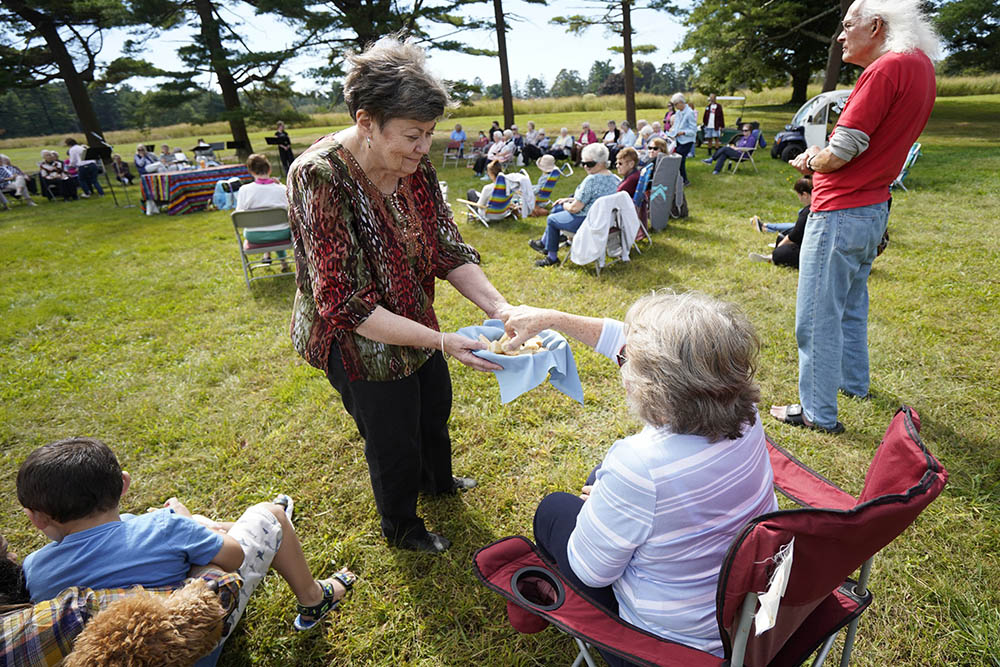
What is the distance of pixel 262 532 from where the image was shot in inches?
75.2

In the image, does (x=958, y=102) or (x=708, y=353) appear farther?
(x=958, y=102)

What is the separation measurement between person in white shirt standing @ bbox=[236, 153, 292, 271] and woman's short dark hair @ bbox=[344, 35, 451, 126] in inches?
197

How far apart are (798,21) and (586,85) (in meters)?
78.4

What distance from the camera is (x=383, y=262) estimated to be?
5.85 ft

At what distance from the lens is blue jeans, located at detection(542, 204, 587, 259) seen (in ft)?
21.5

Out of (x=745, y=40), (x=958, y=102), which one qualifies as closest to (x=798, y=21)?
(x=745, y=40)

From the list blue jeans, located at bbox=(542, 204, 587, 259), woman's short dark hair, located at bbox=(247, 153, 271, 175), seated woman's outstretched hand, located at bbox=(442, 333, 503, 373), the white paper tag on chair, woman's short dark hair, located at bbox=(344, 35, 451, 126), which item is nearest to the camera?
the white paper tag on chair

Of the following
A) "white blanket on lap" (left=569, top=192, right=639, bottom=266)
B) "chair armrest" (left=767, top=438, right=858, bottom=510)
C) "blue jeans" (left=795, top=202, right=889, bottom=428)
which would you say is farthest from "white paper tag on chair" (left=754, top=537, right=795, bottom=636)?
"white blanket on lap" (left=569, top=192, right=639, bottom=266)

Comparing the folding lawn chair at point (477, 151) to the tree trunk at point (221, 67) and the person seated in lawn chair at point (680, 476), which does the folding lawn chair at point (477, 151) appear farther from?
the person seated in lawn chair at point (680, 476)

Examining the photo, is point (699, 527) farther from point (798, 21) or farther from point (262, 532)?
point (798, 21)

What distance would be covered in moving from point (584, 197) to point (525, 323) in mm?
5031

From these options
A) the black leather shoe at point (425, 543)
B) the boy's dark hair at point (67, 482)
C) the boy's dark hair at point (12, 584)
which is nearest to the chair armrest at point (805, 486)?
the black leather shoe at point (425, 543)

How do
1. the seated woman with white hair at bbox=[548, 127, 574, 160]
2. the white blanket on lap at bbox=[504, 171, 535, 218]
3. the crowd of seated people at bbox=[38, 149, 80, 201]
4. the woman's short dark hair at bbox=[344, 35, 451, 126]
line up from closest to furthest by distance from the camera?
the woman's short dark hair at bbox=[344, 35, 451, 126] < the white blanket on lap at bbox=[504, 171, 535, 218] < the crowd of seated people at bbox=[38, 149, 80, 201] < the seated woman with white hair at bbox=[548, 127, 574, 160]

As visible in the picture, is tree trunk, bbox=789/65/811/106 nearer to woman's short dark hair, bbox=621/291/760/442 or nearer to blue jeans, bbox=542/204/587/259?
blue jeans, bbox=542/204/587/259
